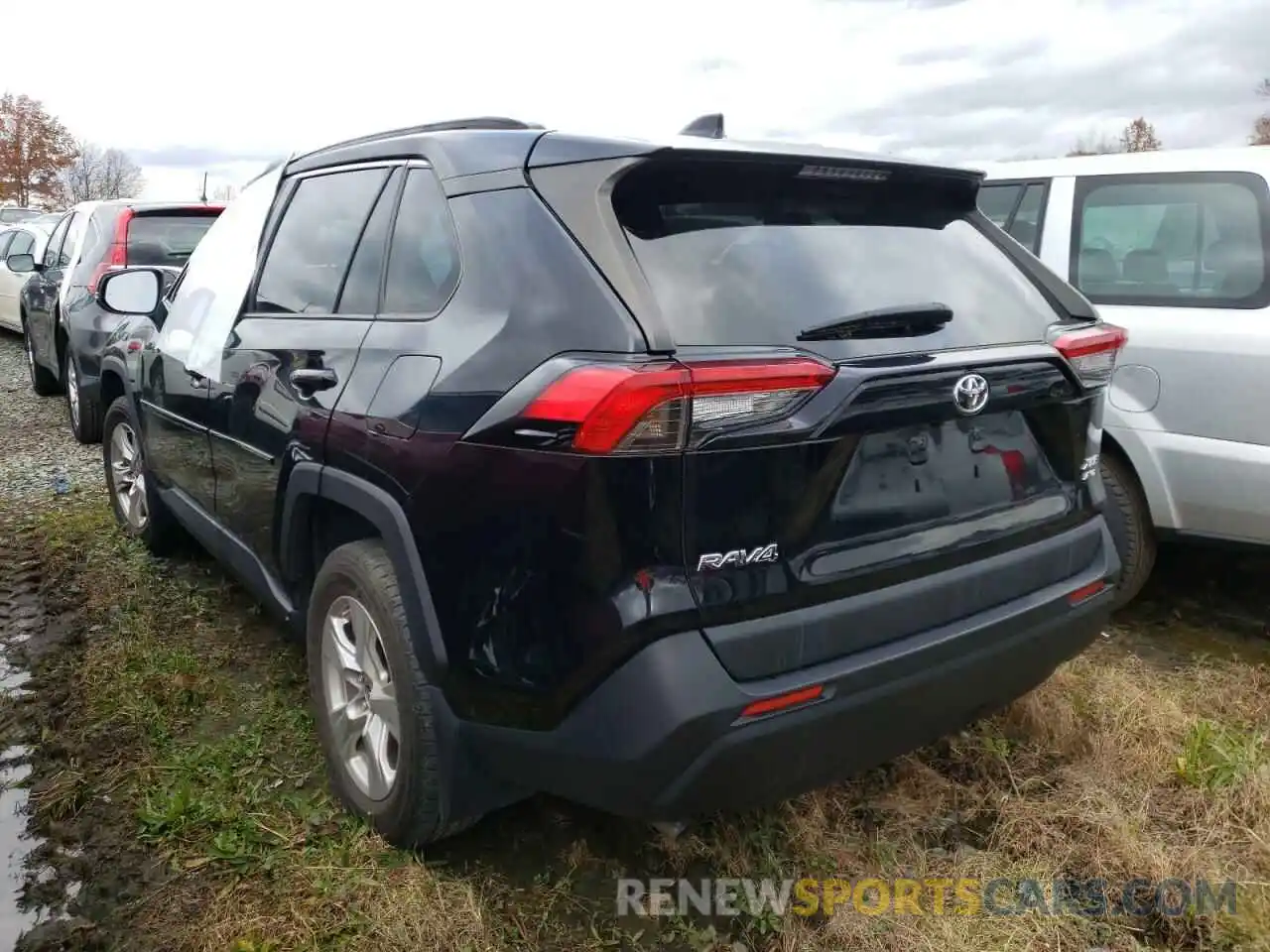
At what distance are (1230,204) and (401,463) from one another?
3.35 metres

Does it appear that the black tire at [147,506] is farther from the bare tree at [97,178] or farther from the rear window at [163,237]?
the bare tree at [97,178]

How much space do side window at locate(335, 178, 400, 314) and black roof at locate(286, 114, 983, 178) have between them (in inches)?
5.5

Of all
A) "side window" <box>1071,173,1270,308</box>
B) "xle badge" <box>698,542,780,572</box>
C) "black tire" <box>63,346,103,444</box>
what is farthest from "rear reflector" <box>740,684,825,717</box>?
A: "black tire" <box>63,346,103,444</box>

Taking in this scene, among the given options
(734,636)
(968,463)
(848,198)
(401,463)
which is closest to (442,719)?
(401,463)

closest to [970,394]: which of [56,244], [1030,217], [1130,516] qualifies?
[1130,516]

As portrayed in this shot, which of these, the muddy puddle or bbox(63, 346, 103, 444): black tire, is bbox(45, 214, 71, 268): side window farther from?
the muddy puddle

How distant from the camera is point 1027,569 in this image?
7.80 feet

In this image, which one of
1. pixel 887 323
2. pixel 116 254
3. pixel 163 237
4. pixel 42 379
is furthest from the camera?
pixel 42 379

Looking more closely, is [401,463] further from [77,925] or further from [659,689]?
[77,925]

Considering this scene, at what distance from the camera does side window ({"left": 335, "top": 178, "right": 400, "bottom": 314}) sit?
2.68 meters

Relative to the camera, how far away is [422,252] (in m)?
2.49

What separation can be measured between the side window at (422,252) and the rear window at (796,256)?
54 cm

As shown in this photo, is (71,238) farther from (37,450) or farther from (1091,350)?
(1091,350)

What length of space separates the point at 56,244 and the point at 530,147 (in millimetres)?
8309
